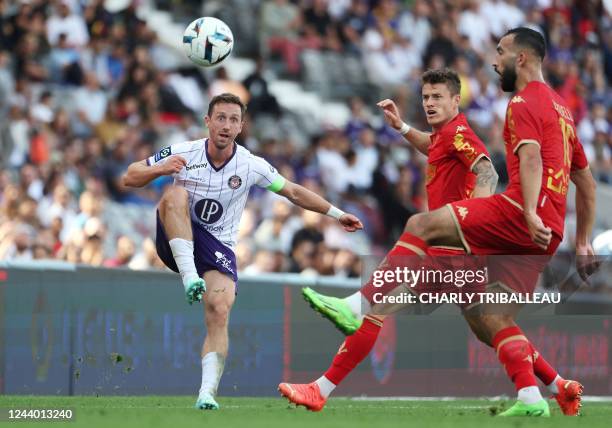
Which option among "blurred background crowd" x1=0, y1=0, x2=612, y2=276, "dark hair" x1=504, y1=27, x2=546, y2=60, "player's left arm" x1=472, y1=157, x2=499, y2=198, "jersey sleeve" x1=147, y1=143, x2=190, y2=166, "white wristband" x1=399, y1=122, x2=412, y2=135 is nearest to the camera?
"dark hair" x1=504, y1=27, x2=546, y2=60

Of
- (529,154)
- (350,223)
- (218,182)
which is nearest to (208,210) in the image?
(218,182)

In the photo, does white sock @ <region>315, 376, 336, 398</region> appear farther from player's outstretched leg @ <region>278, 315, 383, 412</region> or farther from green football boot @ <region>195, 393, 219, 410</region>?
green football boot @ <region>195, 393, 219, 410</region>

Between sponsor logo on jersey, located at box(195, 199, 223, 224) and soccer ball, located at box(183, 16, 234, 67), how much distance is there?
1.78 metres

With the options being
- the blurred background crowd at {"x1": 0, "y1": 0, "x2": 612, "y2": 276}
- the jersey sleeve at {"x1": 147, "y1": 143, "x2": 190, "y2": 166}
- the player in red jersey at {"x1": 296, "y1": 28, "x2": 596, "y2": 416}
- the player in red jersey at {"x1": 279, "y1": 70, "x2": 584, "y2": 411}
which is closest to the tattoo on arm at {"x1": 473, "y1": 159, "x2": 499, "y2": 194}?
the player in red jersey at {"x1": 279, "y1": 70, "x2": 584, "y2": 411}

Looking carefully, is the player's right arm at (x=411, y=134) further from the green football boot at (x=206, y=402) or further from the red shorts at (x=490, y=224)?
the green football boot at (x=206, y=402)

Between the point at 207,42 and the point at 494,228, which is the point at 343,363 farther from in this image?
the point at 207,42

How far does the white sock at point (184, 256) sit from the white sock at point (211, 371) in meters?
0.59

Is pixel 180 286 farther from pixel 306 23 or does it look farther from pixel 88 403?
pixel 306 23

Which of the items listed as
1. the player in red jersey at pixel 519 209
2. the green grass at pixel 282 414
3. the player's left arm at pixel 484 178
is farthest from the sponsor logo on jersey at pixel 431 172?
the green grass at pixel 282 414

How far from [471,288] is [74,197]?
8177mm

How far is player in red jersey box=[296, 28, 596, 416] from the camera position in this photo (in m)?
8.80

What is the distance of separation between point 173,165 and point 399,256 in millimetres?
1795

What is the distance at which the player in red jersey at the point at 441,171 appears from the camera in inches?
374

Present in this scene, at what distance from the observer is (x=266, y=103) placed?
20000 mm
